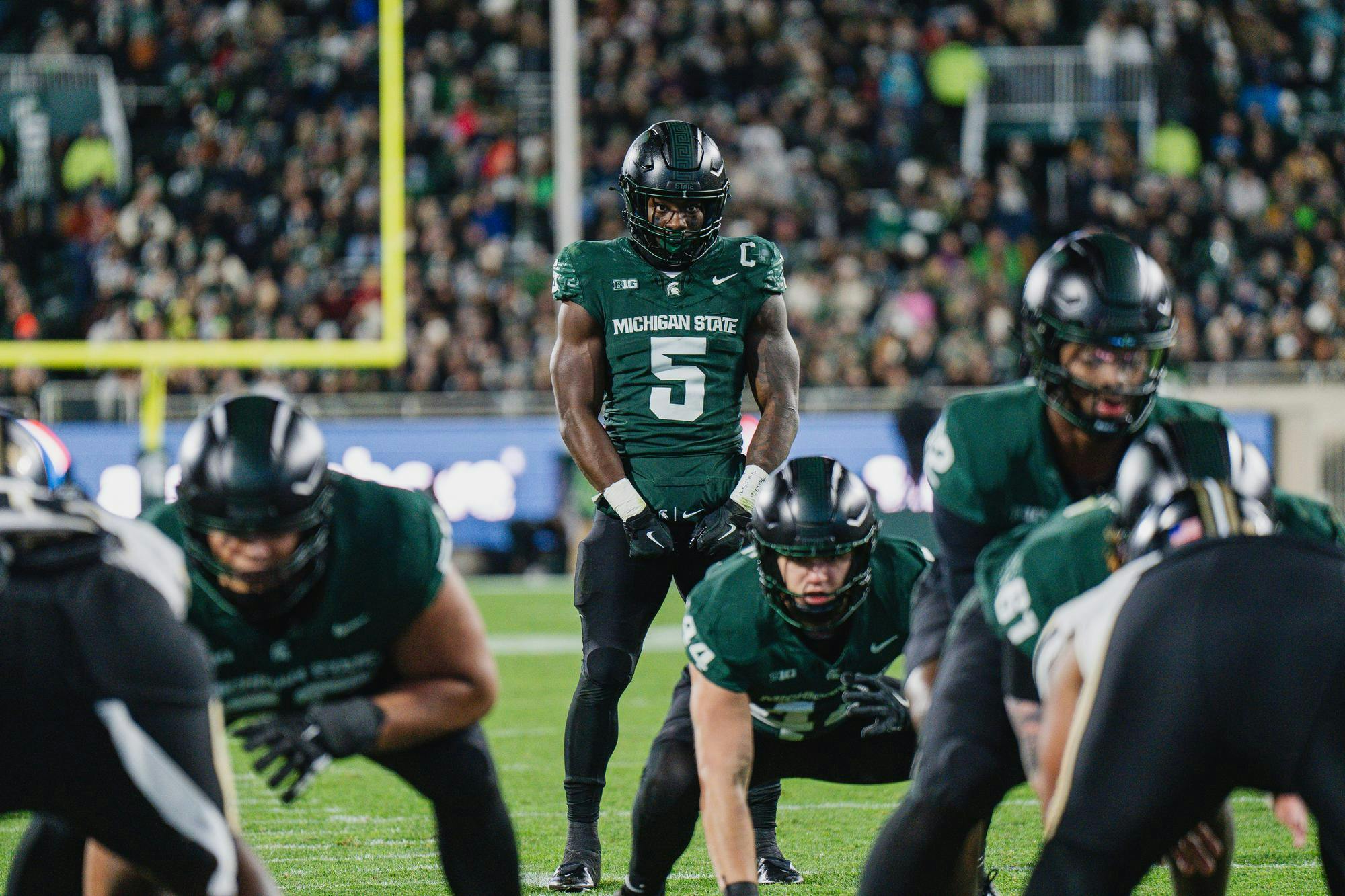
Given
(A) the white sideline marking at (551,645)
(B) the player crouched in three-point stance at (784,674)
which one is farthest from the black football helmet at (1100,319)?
(A) the white sideline marking at (551,645)

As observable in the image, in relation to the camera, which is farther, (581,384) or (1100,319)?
(581,384)

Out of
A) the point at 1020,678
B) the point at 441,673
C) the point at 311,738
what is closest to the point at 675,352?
the point at 441,673

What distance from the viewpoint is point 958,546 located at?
12.0ft

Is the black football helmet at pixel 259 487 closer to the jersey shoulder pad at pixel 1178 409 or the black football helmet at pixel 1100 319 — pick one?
the black football helmet at pixel 1100 319

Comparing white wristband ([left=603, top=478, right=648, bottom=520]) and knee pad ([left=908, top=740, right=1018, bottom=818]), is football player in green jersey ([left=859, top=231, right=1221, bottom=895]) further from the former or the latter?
white wristband ([left=603, top=478, right=648, bottom=520])

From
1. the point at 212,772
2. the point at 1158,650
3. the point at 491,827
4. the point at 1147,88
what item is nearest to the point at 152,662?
the point at 212,772

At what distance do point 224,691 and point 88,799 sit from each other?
73cm

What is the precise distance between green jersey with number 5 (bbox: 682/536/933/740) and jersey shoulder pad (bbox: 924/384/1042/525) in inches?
18.9

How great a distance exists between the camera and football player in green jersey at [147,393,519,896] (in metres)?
3.01

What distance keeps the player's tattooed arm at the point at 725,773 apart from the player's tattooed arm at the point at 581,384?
41.8 inches

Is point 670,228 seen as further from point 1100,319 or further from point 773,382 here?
point 1100,319

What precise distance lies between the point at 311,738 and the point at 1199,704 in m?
1.41

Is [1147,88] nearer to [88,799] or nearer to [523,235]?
[523,235]

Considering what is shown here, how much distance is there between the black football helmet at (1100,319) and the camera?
3436mm
